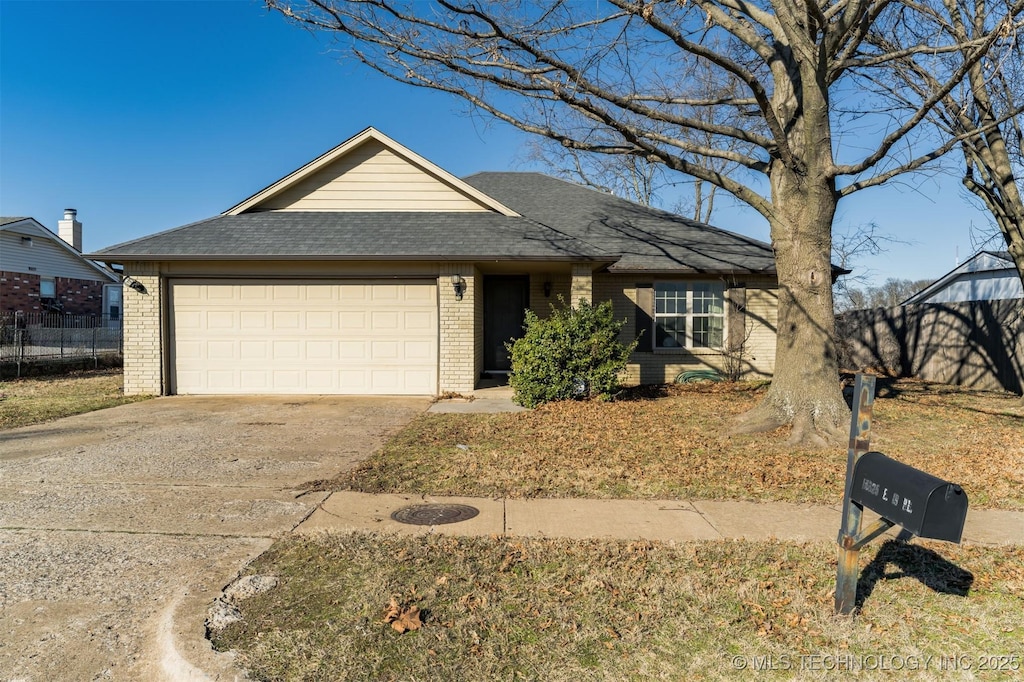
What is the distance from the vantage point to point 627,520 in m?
4.95

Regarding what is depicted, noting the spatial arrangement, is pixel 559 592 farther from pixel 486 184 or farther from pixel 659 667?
pixel 486 184

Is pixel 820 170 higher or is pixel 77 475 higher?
pixel 820 170

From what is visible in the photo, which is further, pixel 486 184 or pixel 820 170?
pixel 486 184

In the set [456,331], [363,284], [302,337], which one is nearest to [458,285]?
[456,331]

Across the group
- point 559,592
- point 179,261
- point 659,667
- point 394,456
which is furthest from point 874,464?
point 179,261

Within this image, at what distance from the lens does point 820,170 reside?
26.8 ft

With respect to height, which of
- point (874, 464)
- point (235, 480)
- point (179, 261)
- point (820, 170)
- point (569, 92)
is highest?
point (569, 92)

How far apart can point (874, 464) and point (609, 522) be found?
229 centimetres

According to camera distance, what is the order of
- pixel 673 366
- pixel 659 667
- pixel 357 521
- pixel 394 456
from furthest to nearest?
pixel 673 366
pixel 394 456
pixel 357 521
pixel 659 667

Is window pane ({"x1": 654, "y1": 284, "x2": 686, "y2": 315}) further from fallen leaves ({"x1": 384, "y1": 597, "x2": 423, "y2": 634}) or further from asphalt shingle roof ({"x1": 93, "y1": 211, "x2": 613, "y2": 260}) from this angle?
fallen leaves ({"x1": 384, "y1": 597, "x2": 423, "y2": 634})

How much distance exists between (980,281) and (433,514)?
38007mm

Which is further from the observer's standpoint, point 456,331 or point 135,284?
point 456,331

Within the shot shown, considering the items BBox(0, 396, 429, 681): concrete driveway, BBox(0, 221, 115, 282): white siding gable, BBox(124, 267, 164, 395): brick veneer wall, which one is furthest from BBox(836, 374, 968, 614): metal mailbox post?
BBox(0, 221, 115, 282): white siding gable

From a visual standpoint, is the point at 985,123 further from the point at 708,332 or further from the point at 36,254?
the point at 36,254
